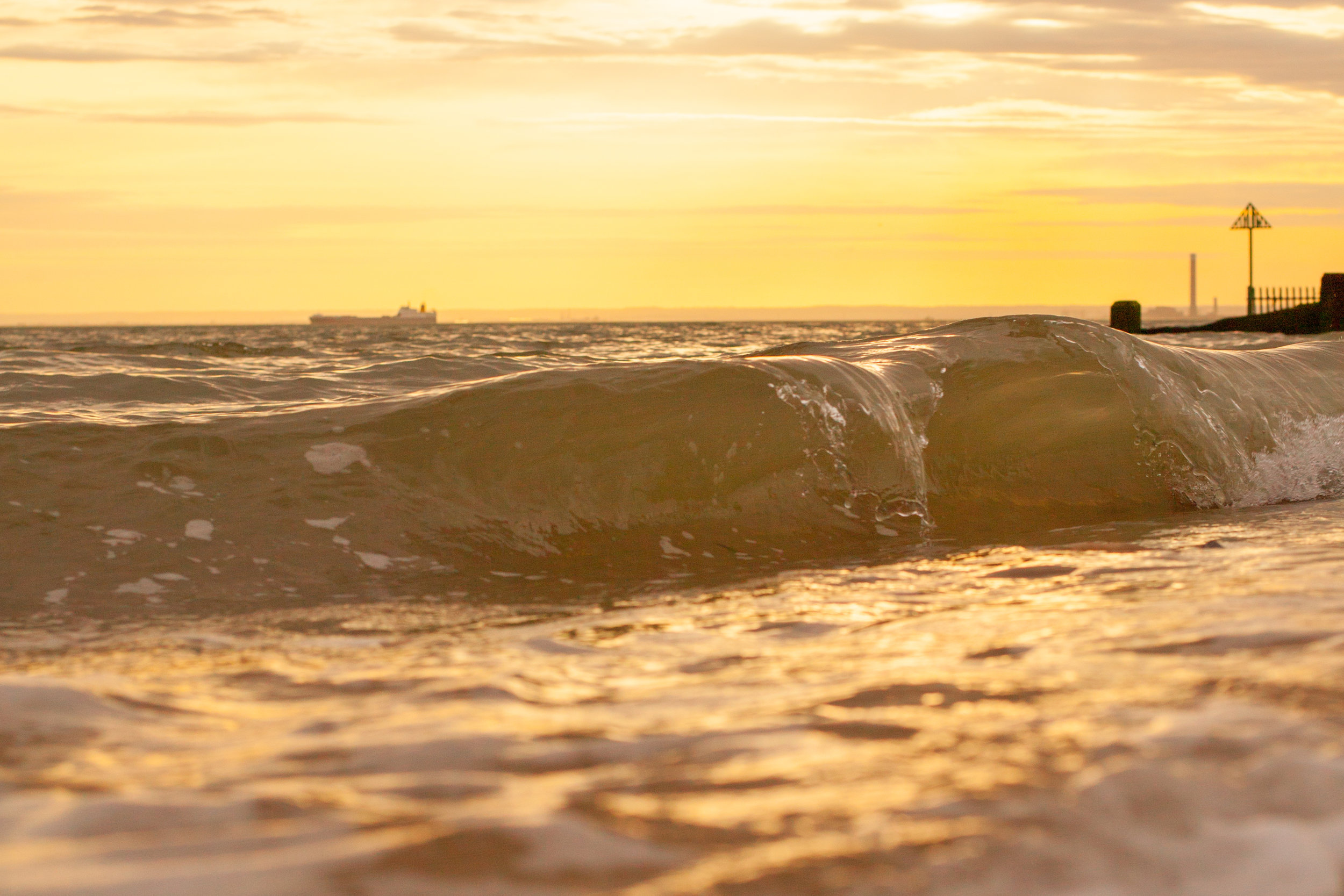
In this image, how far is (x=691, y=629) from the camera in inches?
108

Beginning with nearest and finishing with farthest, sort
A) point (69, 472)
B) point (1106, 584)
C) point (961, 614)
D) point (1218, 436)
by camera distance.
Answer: point (961, 614) < point (1106, 584) < point (69, 472) < point (1218, 436)

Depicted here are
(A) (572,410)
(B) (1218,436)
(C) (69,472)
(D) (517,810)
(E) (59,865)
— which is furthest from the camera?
(B) (1218,436)

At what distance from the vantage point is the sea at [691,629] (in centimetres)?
142

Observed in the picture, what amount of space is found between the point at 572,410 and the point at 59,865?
3.35 meters

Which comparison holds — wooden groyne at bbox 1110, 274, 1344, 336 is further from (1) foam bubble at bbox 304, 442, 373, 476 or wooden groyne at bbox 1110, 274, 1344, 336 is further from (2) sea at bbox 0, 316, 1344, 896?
(1) foam bubble at bbox 304, 442, 373, 476

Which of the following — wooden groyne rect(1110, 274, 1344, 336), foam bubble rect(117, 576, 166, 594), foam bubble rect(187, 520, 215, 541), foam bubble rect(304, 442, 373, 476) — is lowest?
foam bubble rect(117, 576, 166, 594)

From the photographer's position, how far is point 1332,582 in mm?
2920

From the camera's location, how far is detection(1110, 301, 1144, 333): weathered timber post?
910 inches

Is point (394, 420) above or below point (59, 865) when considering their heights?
above

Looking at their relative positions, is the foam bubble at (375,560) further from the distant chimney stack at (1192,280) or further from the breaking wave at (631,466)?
the distant chimney stack at (1192,280)

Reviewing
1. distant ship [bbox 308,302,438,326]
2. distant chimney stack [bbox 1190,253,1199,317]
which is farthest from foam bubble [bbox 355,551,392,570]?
distant ship [bbox 308,302,438,326]

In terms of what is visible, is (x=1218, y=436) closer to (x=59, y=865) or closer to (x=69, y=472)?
(x=69, y=472)

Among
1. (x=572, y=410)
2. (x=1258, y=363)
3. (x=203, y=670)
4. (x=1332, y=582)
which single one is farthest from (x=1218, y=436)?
(x=203, y=670)

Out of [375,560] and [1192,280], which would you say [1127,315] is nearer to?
[375,560]
